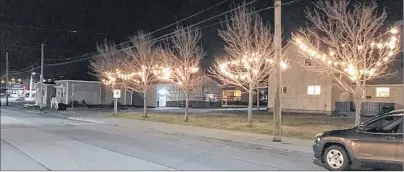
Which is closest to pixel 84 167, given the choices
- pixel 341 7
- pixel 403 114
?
pixel 403 114

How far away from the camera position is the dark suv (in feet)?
34.8

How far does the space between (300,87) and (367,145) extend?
3212cm

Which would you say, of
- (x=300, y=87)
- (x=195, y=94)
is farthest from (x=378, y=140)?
(x=195, y=94)

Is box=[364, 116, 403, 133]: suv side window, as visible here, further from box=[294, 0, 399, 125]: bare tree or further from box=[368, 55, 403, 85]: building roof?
box=[368, 55, 403, 85]: building roof

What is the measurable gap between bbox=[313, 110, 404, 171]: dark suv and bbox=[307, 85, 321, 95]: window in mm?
29715

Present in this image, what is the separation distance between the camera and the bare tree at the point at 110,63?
1770 inches

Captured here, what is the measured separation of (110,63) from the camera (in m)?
46.2

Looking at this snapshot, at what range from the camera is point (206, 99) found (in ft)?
206

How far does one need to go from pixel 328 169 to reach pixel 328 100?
2899 centimetres

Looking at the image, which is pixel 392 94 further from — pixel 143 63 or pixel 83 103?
pixel 83 103

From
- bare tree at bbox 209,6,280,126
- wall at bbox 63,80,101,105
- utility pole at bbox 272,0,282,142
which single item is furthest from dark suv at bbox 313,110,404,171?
wall at bbox 63,80,101,105

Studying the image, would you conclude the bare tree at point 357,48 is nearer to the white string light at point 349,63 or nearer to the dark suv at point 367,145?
the white string light at point 349,63

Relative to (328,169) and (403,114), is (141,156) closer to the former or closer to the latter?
(328,169)

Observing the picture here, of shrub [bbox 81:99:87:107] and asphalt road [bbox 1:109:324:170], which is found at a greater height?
shrub [bbox 81:99:87:107]
